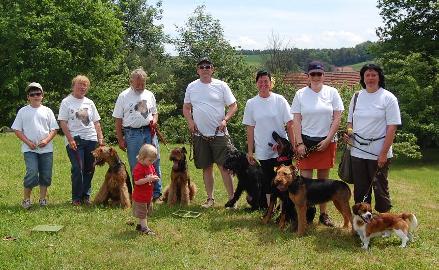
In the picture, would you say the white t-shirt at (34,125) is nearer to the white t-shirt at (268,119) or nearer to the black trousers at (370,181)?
the white t-shirt at (268,119)

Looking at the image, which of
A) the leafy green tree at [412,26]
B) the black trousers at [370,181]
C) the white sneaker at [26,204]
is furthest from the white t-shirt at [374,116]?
the leafy green tree at [412,26]

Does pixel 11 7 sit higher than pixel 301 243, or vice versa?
pixel 11 7

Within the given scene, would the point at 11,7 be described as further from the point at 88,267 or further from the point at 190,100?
the point at 88,267

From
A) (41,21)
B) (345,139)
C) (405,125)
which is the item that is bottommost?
(405,125)

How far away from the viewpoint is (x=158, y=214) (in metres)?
7.41

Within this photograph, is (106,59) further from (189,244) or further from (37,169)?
(189,244)

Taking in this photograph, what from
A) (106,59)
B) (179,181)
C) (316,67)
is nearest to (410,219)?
(316,67)

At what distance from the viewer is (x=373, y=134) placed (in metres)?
5.90

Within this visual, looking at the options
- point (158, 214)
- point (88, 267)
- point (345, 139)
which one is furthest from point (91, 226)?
point (345, 139)

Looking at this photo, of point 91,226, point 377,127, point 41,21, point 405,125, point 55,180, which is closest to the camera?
point 377,127

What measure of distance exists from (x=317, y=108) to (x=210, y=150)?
2135mm

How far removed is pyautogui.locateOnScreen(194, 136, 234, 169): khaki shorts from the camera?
25.0ft

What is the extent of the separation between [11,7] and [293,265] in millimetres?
26069

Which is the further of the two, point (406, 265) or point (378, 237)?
point (378, 237)
